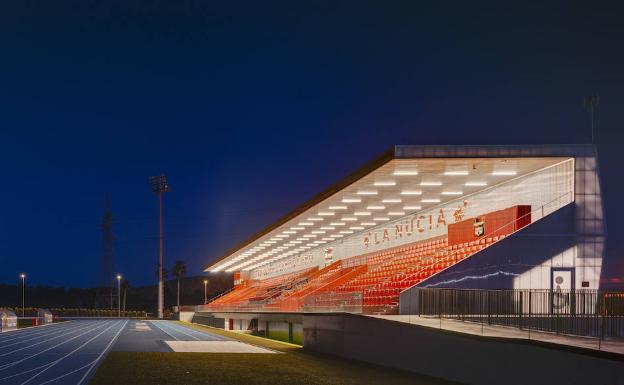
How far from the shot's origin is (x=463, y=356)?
17234 mm

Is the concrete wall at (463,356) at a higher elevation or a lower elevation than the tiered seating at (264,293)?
higher

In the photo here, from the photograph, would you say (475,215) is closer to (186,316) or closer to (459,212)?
(459,212)

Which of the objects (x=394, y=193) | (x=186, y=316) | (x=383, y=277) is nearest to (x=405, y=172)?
(x=394, y=193)

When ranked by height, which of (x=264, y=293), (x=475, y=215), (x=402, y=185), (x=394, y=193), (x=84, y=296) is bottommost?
(x=84, y=296)

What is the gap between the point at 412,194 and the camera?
123 feet

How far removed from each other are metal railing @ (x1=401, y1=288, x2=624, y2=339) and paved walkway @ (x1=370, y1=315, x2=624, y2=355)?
269 millimetres

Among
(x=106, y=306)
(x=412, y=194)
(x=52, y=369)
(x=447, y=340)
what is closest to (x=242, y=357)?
(x=52, y=369)

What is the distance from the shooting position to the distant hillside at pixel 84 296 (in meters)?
180

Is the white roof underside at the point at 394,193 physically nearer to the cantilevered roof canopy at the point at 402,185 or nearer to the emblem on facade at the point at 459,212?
the cantilevered roof canopy at the point at 402,185

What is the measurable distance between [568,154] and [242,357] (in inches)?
505

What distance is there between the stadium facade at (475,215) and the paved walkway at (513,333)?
4099 mm

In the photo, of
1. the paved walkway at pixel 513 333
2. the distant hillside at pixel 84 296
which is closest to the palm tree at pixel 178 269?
the distant hillside at pixel 84 296

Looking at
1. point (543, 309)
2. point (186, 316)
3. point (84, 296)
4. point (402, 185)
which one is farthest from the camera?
point (84, 296)

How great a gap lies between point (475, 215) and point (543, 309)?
62.2ft
